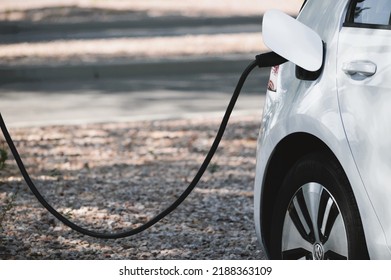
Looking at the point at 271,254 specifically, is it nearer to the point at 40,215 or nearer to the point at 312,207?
the point at 312,207

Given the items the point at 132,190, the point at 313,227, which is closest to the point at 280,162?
the point at 313,227

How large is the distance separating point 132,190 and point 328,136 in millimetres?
4194

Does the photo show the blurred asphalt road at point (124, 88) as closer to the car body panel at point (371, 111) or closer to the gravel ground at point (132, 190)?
the gravel ground at point (132, 190)

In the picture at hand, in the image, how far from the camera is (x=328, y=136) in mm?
4180

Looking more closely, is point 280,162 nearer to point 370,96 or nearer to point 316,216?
point 316,216

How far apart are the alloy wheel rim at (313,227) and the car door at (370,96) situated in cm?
32

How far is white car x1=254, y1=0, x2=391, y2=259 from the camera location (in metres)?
3.90

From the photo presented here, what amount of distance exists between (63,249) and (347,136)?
292 centimetres

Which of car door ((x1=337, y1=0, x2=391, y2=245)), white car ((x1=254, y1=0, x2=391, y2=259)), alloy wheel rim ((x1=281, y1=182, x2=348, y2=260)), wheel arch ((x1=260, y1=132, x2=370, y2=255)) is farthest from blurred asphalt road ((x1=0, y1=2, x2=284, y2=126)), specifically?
car door ((x1=337, y1=0, x2=391, y2=245))

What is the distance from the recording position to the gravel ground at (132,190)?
6629 mm

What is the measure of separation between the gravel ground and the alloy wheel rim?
5.81ft

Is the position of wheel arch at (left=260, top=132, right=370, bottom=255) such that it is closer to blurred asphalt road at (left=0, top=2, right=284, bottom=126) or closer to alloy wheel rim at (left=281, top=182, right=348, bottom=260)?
alloy wheel rim at (left=281, top=182, right=348, bottom=260)

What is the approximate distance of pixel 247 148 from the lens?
987 centimetres

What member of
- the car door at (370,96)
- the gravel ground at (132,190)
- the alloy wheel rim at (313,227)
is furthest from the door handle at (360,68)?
the gravel ground at (132,190)
